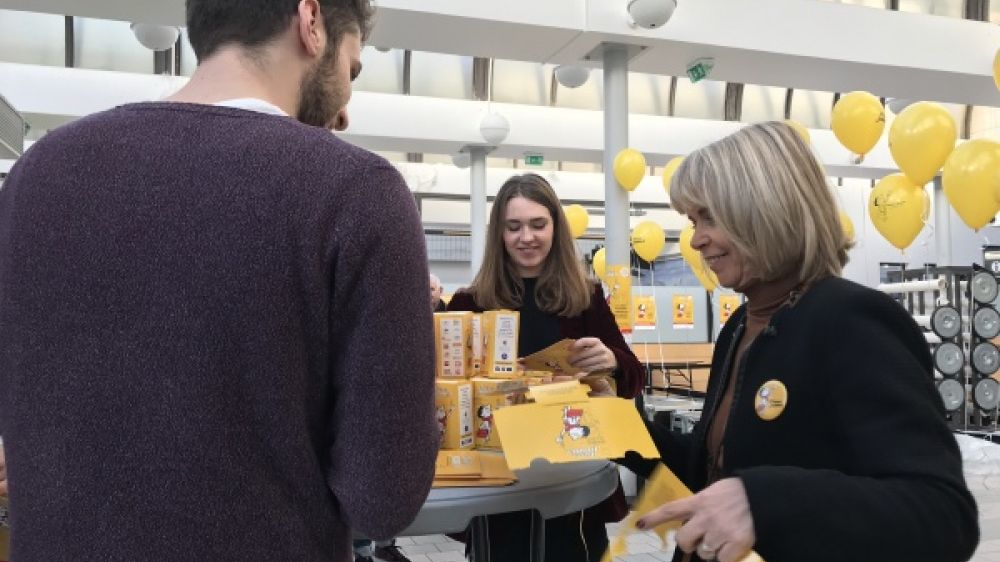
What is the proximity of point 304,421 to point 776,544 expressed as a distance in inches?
22.3

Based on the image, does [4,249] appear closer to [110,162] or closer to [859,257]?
[110,162]

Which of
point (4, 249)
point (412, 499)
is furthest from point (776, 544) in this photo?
point (4, 249)

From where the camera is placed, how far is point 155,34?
17.3 feet

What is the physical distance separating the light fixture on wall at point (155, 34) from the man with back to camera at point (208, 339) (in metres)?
5.10

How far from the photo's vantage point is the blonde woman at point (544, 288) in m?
2.04

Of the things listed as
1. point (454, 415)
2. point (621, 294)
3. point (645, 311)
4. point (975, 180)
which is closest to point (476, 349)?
point (454, 415)

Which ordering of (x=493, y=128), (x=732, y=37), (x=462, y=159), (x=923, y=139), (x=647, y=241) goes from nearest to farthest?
(x=923, y=139) < (x=732, y=37) < (x=493, y=128) < (x=647, y=241) < (x=462, y=159)

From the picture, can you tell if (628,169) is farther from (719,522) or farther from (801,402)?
(719,522)

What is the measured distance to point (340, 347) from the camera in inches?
30.0

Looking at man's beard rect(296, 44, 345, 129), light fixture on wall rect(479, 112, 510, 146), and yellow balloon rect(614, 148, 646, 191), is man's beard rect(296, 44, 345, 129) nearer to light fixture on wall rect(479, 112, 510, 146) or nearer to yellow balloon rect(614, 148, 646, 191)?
yellow balloon rect(614, 148, 646, 191)

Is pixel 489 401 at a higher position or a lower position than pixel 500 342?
lower

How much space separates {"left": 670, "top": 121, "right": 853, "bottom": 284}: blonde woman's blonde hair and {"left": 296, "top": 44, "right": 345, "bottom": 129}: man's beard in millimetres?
600

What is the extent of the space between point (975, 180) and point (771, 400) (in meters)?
4.65

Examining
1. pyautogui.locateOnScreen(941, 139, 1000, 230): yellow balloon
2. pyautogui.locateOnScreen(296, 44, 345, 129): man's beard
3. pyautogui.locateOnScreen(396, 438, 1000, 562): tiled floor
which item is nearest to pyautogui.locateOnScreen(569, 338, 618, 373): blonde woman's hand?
pyautogui.locateOnScreen(296, 44, 345, 129): man's beard
